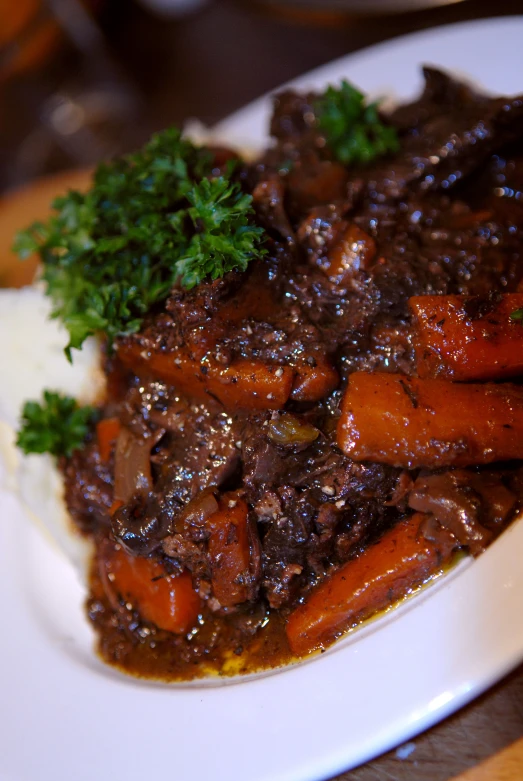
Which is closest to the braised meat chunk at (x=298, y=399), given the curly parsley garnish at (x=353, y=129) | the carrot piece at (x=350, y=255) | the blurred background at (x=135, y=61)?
the carrot piece at (x=350, y=255)

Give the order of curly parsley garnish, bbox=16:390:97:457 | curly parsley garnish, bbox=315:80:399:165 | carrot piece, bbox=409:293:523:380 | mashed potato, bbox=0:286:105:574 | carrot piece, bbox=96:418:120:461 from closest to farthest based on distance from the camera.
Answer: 1. carrot piece, bbox=409:293:523:380
2. carrot piece, bbox=96:418:120:461
3. curly parsley garnish, bbox=16:390:97:457
4. mashed potato, bbox=0:286:105:574
5. curly parsley garnish, bbox=315:80:399:165

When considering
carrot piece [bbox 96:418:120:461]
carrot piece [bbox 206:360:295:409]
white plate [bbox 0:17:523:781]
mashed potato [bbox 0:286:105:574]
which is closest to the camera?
white plate [bbox 0:17:523:781]

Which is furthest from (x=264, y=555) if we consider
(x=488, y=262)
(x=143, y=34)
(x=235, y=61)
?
(x=143, y=34)

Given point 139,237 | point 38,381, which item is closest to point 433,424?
point 139,237

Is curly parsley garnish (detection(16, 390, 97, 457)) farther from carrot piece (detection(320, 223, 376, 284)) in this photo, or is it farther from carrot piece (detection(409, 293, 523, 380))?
carrot piece (detection(409, 293, 523, 380))

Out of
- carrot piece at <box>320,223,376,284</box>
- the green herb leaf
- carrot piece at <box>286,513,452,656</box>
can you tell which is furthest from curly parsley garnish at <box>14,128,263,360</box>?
carrot piece at <box>286,513,452,656</box>

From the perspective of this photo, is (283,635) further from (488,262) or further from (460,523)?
(488,262)

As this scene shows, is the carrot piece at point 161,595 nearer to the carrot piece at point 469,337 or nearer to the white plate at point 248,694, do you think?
the white plate at point 248,694
